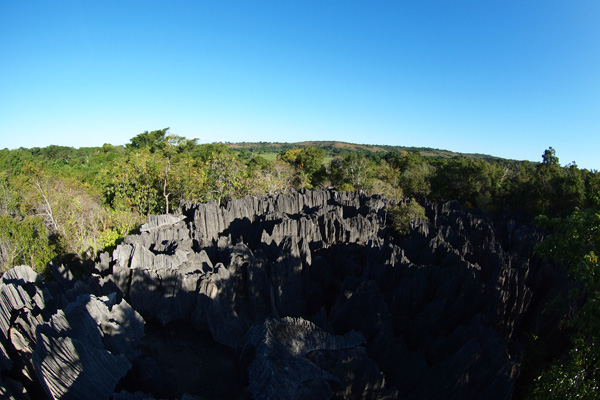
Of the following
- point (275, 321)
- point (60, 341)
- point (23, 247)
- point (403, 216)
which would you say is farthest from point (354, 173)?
point (60, 341)

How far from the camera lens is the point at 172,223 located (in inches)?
755

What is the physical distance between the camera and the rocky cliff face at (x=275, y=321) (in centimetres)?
641

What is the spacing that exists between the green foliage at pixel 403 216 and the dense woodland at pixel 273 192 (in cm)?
7

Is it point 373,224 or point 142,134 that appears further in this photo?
point 142,134

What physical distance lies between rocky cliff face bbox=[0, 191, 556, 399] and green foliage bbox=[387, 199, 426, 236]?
325 cm

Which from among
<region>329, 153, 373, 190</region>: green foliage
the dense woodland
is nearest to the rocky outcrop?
the dense woodland

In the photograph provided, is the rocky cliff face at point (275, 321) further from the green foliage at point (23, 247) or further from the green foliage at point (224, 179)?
the green foliage at point (224, 179)

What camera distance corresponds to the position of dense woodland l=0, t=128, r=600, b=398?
6400 millimetres

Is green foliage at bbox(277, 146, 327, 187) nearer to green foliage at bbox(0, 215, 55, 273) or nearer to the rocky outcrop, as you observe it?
green foliage at bbox(0, 215, 55, 273)

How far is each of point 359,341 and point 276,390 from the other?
263 cm

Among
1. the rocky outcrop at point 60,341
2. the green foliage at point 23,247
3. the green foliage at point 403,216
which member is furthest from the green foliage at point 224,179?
the rocky outcrop at point 60,341

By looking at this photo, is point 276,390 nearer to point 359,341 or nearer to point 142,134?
point 359,341

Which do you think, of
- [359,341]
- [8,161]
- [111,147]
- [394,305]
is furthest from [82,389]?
[111,147]

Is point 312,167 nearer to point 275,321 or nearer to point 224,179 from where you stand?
point 224,179
